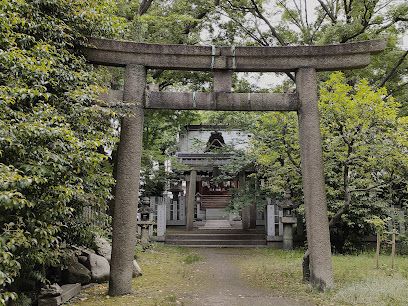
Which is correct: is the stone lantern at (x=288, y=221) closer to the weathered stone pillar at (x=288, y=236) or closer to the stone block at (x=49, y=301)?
the weathered stone pillar at (x=288, y=236)

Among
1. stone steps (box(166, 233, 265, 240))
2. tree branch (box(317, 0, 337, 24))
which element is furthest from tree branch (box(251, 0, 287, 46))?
stone steps (box(166, 233, 265, 240))

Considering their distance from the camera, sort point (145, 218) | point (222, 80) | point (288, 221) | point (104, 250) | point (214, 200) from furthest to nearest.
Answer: point (214, 200), point (145, 218), point (288, 221), point (104, 250), point (222, 80)

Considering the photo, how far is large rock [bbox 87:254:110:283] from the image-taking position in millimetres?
8211

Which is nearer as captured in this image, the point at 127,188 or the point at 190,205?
the point at 127,188

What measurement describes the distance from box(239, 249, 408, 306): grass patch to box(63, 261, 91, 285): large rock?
3674 millimetres

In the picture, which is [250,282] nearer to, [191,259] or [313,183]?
[313,183]

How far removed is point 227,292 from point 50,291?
11.2 feet

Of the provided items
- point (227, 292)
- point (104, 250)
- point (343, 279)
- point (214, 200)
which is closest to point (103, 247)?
point (104, 250)

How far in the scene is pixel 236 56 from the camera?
8.00 metres

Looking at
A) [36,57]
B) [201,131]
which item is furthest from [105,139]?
[201,131]

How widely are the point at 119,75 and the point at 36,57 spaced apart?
6437 millimetres

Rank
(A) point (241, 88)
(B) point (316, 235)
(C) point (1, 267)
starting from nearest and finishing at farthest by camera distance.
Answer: (C) point (1, 267), (B) point (316, 235), (A) point (241, 88)

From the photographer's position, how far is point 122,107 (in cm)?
742

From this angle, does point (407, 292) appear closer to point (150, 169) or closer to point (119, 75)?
point (119, 75)
